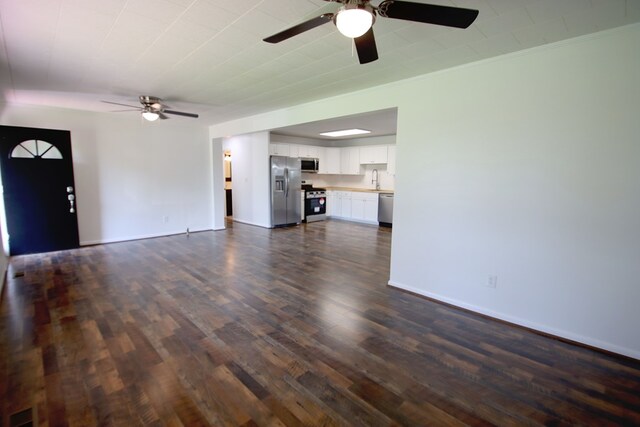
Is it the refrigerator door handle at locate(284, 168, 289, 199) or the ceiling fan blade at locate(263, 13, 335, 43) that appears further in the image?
the refrigerator door handle at locate(284, 168, 289, 199)

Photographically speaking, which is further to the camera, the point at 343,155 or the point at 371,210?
the point at 343,155

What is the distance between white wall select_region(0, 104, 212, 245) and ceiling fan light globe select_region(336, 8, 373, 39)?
570 cm

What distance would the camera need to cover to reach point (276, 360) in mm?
2287

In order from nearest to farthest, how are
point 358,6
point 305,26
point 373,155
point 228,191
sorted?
point 358,6 < point 305,26 < point 373,155 < point 228,191

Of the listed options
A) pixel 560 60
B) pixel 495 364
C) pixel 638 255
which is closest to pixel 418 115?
pixel 560 60

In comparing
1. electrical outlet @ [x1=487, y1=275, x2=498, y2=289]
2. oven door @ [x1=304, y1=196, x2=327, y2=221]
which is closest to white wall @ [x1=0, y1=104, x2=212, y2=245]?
oven door @ [x1=304, y1=196, x2=327, y2=221]

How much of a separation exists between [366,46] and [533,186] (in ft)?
6.58

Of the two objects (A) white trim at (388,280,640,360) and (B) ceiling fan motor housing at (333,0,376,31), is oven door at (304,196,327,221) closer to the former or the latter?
(A) white trim at (388,280,640,360)

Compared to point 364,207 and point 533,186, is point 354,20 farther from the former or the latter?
point 364,207

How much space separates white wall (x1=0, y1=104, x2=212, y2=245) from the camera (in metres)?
5.49

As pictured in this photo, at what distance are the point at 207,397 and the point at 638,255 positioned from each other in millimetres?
3342

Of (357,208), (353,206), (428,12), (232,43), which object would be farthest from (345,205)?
(428,12)

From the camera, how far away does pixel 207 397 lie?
1.90 m

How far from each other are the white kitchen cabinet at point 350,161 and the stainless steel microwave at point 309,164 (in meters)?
0.86
